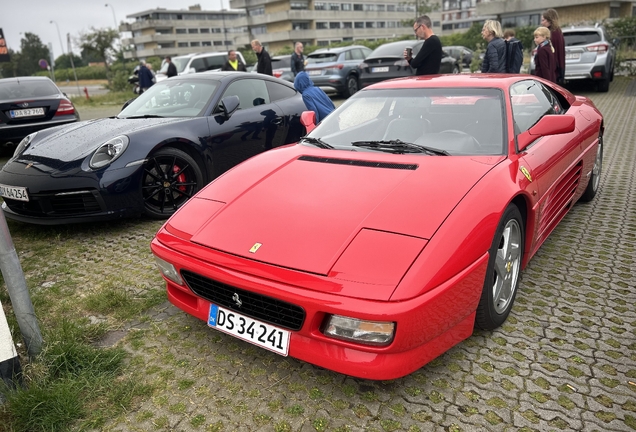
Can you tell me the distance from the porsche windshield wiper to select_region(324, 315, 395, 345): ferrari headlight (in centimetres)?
129

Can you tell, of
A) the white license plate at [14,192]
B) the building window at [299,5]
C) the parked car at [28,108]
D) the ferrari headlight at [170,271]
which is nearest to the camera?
the ferrari headlight at [170,271]

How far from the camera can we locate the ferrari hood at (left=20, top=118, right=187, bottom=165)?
440 centimetres

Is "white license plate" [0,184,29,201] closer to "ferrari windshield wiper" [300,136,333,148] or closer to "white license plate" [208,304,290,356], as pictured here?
"ferrari windshield wiper" [300,136,333,148]

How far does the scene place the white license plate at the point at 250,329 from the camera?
2160mm

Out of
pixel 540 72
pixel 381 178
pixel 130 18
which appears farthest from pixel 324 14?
pixel 381 178

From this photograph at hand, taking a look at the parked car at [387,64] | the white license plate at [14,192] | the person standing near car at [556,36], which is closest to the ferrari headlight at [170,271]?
the white license plate at [14,192]

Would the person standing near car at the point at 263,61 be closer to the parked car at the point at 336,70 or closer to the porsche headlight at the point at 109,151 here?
the parked car at the point at 336,70

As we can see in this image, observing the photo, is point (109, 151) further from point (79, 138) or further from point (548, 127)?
point (548, 127)

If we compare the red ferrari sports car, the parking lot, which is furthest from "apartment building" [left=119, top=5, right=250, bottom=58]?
the parking lot

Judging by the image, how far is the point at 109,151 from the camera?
4.35m

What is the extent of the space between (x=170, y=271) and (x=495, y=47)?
5.69 metres

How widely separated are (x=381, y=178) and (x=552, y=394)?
1.29 metres

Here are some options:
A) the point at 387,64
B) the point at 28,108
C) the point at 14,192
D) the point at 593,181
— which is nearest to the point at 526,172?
the point at 593,181

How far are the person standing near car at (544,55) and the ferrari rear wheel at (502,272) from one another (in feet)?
16.0
